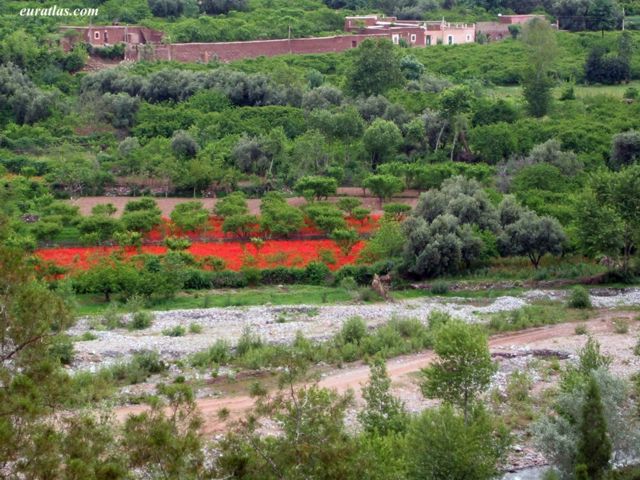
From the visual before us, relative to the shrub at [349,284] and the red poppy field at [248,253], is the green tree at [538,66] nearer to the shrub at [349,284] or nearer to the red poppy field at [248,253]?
the red poppy field at [248,253]

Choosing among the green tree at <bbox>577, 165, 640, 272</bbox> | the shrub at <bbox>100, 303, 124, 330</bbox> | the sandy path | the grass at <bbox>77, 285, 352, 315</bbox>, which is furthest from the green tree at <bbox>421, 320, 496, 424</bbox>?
the sandy path

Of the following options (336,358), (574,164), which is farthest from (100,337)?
(574,164)

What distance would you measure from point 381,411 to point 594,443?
3.85 metres

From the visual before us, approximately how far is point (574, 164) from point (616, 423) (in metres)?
24.2

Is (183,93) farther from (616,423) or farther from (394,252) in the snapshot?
(616,423)

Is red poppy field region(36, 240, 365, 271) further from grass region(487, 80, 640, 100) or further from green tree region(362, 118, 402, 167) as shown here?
grass region(487, 80, 640, 100)

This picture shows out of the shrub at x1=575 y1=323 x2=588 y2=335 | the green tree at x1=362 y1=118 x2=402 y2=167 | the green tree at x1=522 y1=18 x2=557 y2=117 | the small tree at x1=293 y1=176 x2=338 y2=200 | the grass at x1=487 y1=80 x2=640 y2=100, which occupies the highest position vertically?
the green tree at x1=522 y1=18 x2=557 y2=117

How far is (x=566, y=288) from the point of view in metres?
34.7

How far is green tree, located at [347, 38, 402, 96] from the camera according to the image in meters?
57.9

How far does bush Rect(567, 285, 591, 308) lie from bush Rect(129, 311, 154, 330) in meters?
11.3

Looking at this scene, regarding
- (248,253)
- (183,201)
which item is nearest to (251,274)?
(248,253)

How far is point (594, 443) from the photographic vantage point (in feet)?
64.4

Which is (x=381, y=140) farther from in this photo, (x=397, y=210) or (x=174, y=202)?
(x=174, y=202)

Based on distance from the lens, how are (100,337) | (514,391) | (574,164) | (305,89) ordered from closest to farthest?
(514,391)
(100,337)
(574,164)
(305,89)
